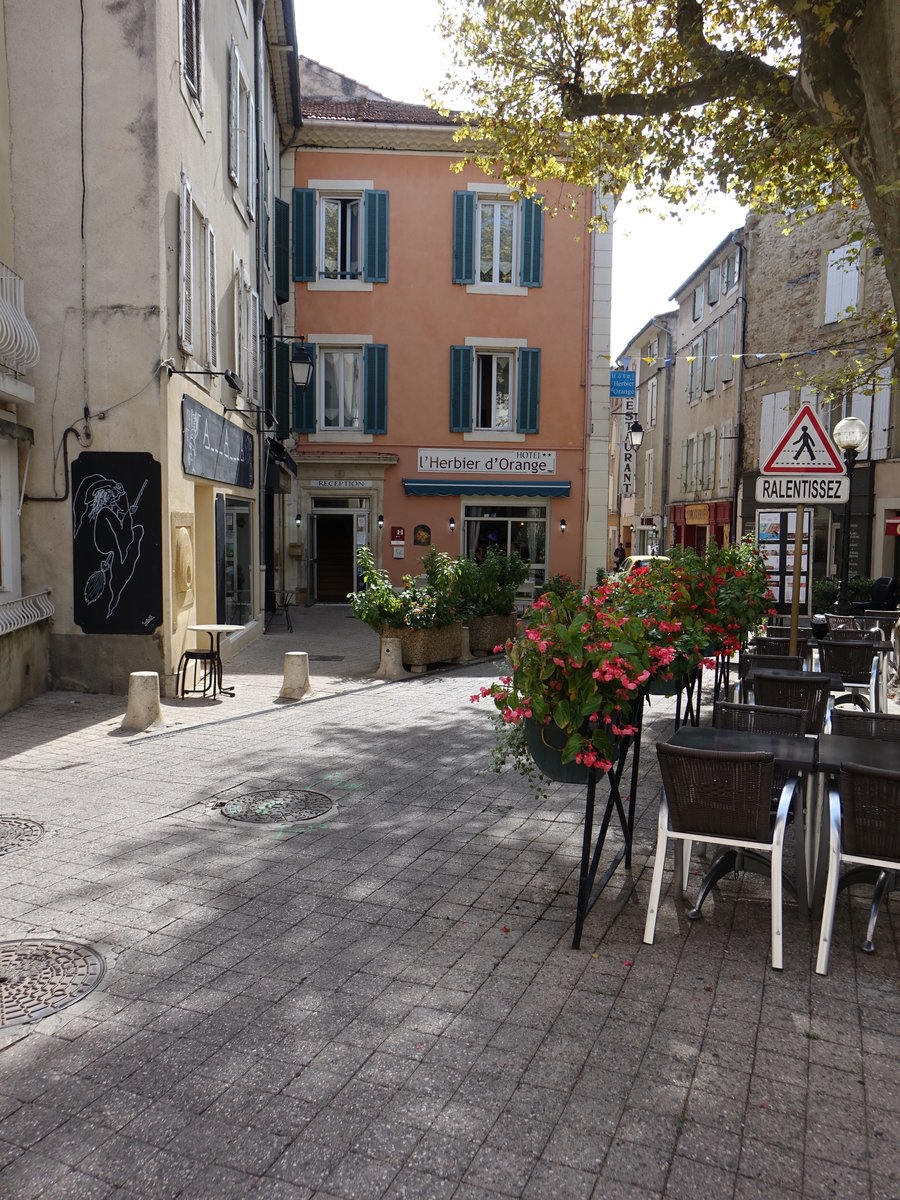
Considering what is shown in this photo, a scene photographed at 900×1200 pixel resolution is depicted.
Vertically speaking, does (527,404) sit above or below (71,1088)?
above

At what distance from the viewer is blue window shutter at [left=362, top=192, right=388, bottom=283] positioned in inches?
813

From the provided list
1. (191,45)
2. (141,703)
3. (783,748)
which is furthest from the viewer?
(191,45)

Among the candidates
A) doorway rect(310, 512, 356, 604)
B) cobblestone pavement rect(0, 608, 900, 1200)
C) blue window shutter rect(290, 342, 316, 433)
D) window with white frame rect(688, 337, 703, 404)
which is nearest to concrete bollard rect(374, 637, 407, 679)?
cobblestone pavement rect(0, 608, 900, 1200)

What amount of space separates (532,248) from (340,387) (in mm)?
5223

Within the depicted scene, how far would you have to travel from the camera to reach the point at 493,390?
840 inches

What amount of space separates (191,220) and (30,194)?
170 centimetres

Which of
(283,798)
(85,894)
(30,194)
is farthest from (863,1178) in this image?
(30,194)

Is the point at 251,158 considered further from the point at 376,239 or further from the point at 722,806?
the point at 722,806

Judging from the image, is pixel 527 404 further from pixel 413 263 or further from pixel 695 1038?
pixel 695 1038

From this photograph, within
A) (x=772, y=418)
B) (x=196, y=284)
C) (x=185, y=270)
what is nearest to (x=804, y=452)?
(x=185, y=270)

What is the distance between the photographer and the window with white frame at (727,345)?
3052cm

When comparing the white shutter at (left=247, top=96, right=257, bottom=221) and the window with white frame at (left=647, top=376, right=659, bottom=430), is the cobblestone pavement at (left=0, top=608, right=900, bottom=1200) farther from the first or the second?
the window with white frame at (left=647, top=376, right=659, bottom=430)

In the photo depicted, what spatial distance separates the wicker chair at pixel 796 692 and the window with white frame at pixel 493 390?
15638mm

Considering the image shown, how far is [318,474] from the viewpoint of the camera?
69.9 ft
